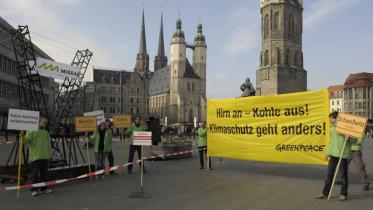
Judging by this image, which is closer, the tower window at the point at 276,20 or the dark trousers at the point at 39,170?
the dark trousers at the point at 39,170

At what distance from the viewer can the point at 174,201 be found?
9.88 meters

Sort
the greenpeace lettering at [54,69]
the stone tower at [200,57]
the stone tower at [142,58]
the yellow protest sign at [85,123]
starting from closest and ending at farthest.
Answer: the yellow protest sign at [85,123]
the greenpeace lettering at [54,69]
the stone tower at [200,57]
the stone tower at [142,58]

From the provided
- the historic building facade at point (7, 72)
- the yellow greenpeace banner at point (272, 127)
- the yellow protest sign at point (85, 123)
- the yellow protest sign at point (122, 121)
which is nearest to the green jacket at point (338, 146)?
the yellow greenpeace banner at point (272, 127)

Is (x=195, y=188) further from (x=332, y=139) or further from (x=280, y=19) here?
→ (x=280, y=19)

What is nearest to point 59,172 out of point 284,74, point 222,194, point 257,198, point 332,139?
point 222,194

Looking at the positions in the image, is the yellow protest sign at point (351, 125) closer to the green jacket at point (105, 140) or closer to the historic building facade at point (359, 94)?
the green jacket at point (105, 140)

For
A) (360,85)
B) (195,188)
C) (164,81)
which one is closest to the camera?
(195,188)

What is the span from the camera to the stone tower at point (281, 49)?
88.8 metres

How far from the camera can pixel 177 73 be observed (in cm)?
15250

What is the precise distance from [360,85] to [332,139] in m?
122

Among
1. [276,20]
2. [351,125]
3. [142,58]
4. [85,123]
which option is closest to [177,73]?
[142,58]

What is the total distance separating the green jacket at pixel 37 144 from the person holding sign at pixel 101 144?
9.94 feet

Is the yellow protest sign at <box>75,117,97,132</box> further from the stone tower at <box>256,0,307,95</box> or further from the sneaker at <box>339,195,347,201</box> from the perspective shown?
the stone tower at <box>256,0,307,95</box>

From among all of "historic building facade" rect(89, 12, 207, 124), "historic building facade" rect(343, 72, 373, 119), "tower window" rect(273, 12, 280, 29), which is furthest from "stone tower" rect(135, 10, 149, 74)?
"tower window" rect(273, 12, 280, 29)
